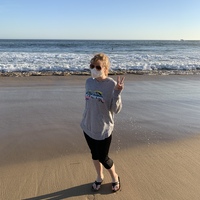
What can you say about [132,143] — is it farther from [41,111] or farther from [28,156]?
[41,111]

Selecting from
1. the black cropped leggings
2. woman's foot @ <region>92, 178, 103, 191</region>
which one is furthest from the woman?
woman's foot @ <region>92, 178, 103, 191</region>

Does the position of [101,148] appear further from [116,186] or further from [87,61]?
[87,61]

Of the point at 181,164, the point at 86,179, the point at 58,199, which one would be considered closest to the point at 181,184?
the point at 181,164

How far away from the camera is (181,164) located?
12.4 feet

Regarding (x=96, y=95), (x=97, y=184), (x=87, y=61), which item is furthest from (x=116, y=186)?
(x=87, y=61)

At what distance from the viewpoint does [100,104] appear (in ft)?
9.45

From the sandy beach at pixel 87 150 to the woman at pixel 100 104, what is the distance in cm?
68

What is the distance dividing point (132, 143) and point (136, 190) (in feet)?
4.67

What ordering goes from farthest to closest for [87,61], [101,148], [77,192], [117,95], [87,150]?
[87,61] → [87,150] → [77,192] → [101,148] → [117,95]

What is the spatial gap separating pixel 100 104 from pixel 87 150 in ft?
5.10

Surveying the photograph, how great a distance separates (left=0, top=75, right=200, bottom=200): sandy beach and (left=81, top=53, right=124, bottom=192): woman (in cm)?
68

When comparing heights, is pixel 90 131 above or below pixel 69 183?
above

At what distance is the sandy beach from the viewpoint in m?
3.19

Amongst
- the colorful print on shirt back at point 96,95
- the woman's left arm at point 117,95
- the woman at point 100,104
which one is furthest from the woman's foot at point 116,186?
Result: the colorful print on shirt back at point 96,95
